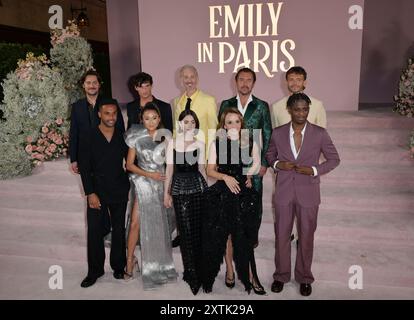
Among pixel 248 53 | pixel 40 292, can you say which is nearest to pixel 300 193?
pixel 40 292

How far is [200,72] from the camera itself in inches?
316

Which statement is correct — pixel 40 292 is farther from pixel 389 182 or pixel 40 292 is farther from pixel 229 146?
pixel 389 182

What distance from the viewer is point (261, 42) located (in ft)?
24.3

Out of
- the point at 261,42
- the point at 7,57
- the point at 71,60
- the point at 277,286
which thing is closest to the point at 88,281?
the point at 277,286

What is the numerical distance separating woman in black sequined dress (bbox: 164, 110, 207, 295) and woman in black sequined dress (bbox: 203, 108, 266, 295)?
0.36ft

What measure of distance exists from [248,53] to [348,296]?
16.4 feet

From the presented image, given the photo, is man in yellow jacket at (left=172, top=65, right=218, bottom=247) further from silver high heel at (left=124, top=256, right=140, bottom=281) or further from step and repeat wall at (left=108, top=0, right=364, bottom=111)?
step and repeat wall at (left=108, top=0, right=364, bottom=111)

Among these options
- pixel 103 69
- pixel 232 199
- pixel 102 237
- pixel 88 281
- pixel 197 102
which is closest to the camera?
pixel 232 199

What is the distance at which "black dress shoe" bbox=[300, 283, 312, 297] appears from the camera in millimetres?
3795

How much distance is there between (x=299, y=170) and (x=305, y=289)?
1220 mm

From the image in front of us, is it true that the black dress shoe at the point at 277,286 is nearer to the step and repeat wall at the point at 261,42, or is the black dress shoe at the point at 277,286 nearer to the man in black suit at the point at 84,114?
the man in black suit at the point at 84,114

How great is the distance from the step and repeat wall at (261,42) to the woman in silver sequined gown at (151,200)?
14.3 ft

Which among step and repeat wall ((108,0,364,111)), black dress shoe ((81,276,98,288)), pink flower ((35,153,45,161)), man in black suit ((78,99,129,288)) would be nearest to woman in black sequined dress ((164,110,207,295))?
man in black suit ((78,99,129,288))

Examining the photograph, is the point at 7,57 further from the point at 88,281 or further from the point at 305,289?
the point at 305,289
